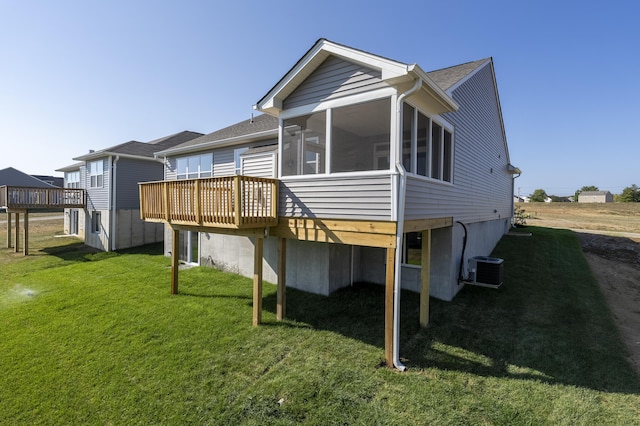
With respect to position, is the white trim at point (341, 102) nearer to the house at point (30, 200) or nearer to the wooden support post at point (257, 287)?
the wooden support post at point (257, 287)

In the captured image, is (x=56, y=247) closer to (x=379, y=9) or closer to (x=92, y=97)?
(x=92, y=97)

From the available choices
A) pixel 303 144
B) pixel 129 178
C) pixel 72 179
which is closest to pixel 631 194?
pixel 303 144

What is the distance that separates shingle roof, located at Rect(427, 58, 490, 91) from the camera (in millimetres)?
7770

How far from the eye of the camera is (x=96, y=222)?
1702 centimetres

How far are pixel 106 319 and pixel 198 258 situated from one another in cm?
492

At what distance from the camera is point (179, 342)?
5.88 meters

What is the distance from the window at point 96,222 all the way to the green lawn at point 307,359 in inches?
334

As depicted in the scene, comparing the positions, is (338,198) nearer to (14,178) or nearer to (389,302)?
(389,302)

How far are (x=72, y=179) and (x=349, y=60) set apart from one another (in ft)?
80.5

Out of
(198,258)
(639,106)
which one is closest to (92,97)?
(198,258)

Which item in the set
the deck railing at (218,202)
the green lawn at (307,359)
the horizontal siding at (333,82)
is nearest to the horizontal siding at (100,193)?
the green lawn at (307,359)

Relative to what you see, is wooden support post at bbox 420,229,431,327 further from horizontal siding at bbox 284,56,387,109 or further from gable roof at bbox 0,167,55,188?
gable roof at bbox 0,167,55,188

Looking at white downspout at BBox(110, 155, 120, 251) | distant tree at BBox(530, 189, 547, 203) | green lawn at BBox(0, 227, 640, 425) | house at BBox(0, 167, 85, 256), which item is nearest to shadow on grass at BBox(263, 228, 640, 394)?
green lawn at BBox(0, 227, 640, 425)

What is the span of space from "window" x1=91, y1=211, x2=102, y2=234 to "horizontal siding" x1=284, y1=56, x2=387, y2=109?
15.9 m
